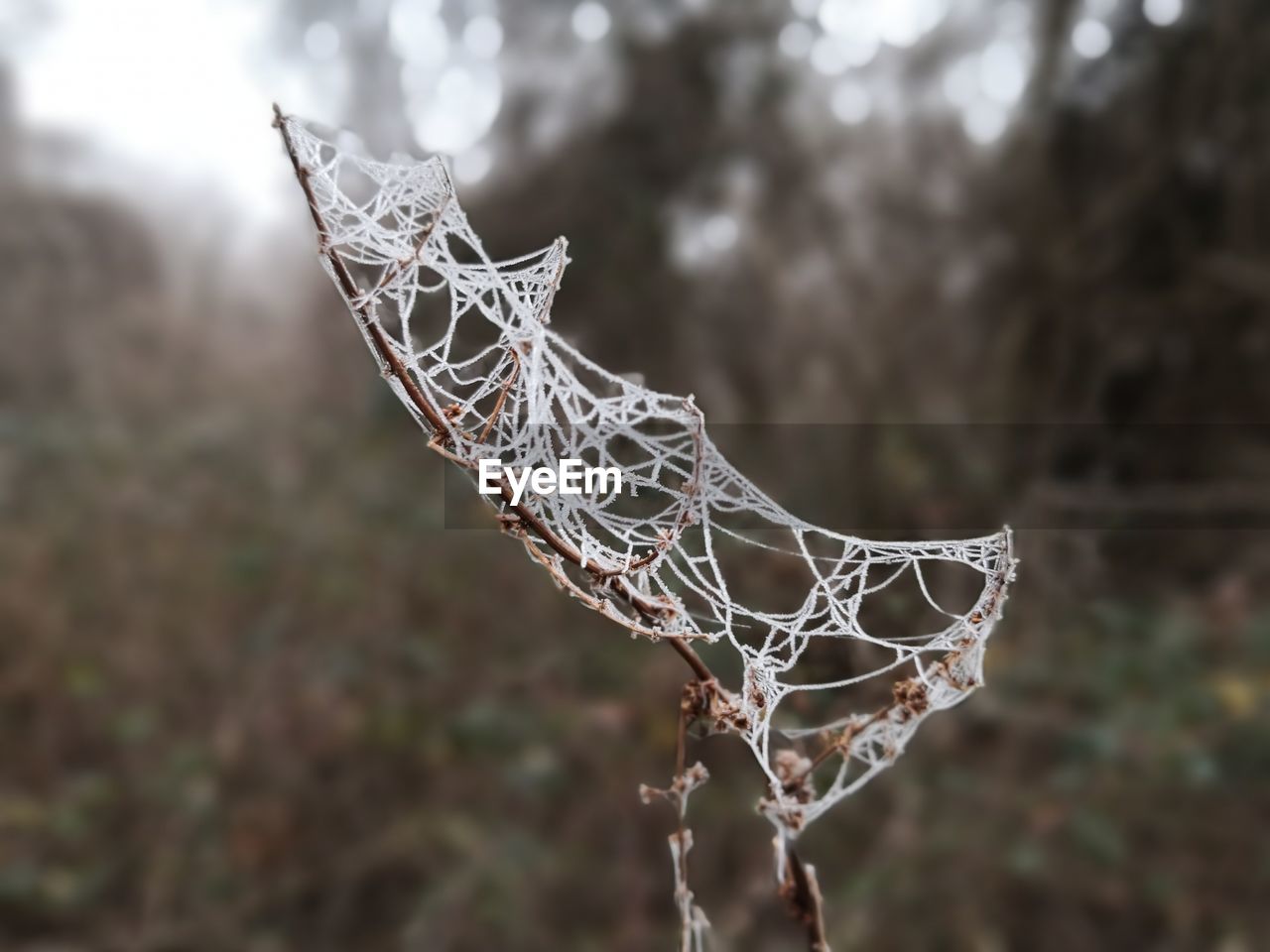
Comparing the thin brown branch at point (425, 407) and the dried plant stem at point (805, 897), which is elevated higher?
the thin brown branch at point (425, 407)

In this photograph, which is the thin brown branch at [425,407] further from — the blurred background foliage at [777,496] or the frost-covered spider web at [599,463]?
the blurred background foliage at [777,496]

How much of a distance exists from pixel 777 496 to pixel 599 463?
1.10 meters

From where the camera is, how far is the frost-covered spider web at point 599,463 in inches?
11.4

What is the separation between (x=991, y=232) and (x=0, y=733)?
198cm

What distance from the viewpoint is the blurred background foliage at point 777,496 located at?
4.58ft

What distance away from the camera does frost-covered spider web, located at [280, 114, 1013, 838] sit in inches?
11.4

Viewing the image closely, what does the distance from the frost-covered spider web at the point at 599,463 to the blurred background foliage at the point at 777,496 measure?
0.87 meters

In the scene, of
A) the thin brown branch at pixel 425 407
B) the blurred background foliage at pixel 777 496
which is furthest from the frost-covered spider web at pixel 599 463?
the blurred background foliage at pixel 777 496

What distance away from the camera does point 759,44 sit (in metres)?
1.64

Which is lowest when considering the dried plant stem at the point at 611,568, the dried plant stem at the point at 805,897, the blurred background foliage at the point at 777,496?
the dried plant stem at the point at 805,897

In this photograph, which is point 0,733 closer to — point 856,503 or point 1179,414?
point 856,503

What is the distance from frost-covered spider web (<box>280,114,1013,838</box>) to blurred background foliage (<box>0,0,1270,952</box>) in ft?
2.85

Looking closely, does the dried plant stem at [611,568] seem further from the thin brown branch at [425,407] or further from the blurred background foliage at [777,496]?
the blurred background foliage at [777,496]

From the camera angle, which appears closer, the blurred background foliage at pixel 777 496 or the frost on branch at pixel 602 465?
the frost on branch at pixel 602 465
